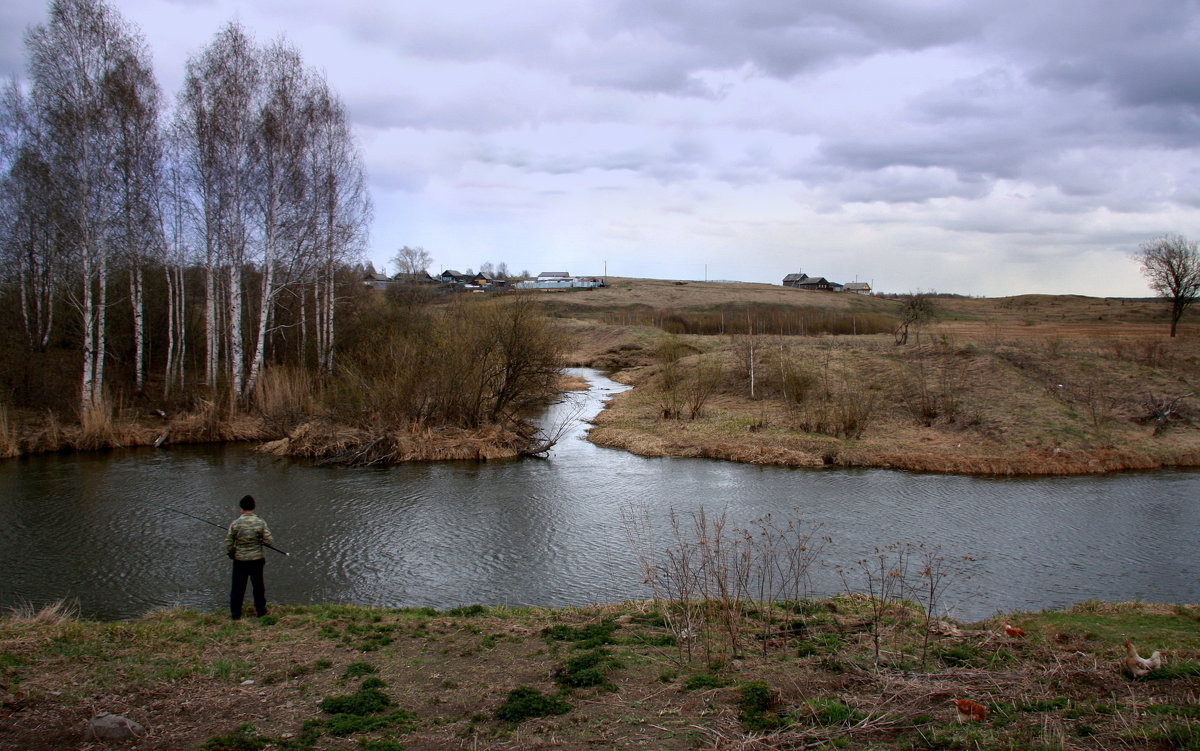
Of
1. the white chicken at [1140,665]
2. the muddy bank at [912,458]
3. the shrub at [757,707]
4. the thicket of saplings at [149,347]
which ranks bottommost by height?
the muddy bank at [912,458]

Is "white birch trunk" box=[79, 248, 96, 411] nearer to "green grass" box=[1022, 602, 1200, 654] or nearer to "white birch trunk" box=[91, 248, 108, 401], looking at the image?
"white birch trunk" box=[91, 248, 108, 401]

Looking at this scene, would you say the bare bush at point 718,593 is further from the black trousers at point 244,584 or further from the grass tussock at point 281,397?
the grass tussock at point 281,397

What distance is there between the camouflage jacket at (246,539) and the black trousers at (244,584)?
0.31 feet

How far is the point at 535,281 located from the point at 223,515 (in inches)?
4424

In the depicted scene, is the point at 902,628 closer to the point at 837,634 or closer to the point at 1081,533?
the point at 837,634

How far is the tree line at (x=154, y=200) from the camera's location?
24.9m

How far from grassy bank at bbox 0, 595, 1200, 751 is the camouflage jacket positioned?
88 centimetres

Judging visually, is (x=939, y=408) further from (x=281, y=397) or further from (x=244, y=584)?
(x=244, y=584)

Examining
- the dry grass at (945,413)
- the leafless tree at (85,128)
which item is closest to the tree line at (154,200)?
the leafless tree at (85,128)

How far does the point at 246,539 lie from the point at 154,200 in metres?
22.9

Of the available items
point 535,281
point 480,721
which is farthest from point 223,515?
point 535,281

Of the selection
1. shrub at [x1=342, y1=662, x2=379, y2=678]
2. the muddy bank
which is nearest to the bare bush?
shrub at [x1=342, y1=662, x2=379, y2=678]

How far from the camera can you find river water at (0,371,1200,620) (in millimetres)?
12656

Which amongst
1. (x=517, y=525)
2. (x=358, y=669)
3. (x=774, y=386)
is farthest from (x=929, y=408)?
(x=358, y=669)
